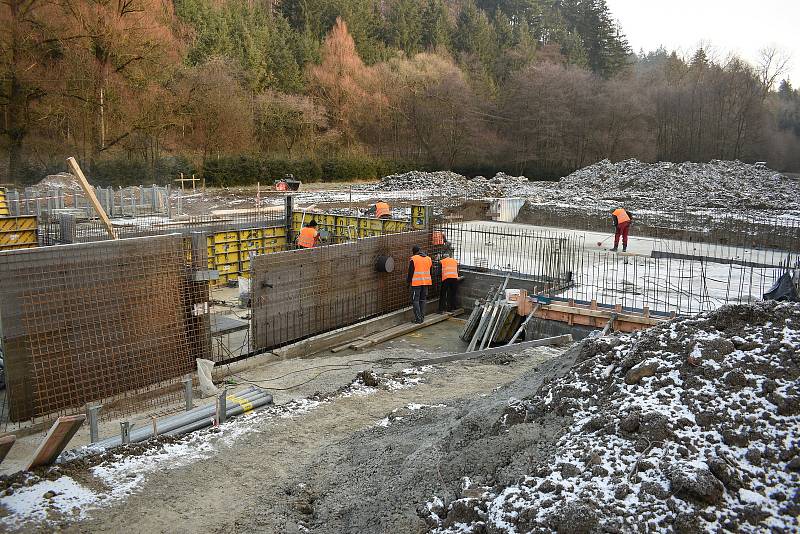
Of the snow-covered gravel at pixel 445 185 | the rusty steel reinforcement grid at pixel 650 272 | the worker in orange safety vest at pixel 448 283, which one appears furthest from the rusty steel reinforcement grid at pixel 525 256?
the snow-covered gravel at pixel 445 185

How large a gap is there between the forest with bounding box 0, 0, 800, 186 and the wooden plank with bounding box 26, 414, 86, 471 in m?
29.5

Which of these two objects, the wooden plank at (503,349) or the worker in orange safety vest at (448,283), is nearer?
the wooden plank at (503,349)

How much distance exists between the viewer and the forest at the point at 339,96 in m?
32.9

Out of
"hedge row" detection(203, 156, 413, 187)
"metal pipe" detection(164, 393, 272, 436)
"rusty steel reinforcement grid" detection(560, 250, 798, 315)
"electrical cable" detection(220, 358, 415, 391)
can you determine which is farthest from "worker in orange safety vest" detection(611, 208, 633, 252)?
"hedge row" detection(203, 156, 413, 187)

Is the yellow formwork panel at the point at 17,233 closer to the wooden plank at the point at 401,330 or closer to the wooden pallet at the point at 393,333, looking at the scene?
the wooden pallet at the point at 393,333

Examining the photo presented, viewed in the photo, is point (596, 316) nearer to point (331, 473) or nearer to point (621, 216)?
point (621, 216)

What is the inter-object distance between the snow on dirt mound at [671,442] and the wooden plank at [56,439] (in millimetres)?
Answer: 3519

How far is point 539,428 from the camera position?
5820mm

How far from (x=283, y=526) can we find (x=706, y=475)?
11.5ft

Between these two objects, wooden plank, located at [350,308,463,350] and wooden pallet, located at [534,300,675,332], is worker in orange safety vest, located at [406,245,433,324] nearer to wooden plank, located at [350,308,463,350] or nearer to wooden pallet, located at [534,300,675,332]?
wooden plank, located at [350,308,463,350]

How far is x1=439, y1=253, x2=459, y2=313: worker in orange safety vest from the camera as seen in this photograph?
47.8 ft

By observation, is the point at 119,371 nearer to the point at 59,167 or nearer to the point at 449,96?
the point at 59,167

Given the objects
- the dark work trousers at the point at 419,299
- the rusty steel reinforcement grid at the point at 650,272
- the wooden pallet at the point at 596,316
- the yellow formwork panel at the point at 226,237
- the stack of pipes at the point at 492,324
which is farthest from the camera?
the yellow formwork panel at the point at 226,237

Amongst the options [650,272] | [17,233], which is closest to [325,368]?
[17,233]
